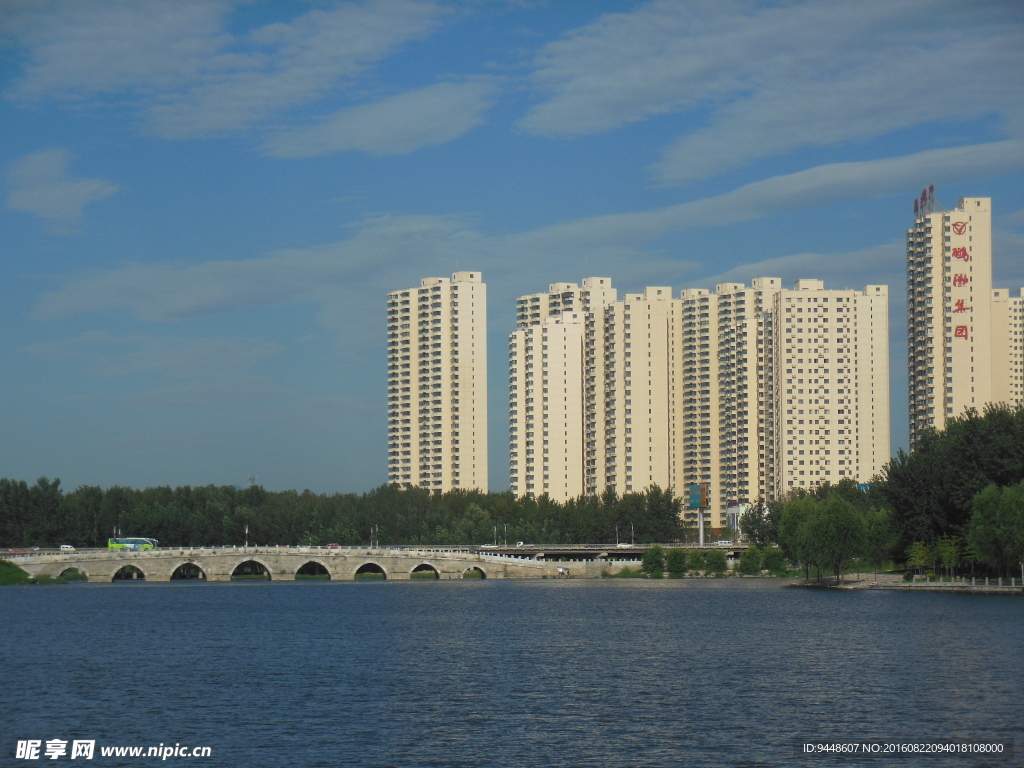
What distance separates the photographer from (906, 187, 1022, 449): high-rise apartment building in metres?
168

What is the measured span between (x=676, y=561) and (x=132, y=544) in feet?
249

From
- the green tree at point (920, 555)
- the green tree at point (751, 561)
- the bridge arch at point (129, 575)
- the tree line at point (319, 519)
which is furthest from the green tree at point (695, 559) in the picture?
the bridge arch at point (129, 575)

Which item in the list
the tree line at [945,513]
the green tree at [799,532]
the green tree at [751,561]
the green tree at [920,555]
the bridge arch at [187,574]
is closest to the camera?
the tree line at [945,513]

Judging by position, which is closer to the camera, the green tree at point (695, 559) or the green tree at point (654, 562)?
the green tree at point (654, 562)

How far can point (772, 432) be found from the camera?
642 feet

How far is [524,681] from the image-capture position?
2116 inches

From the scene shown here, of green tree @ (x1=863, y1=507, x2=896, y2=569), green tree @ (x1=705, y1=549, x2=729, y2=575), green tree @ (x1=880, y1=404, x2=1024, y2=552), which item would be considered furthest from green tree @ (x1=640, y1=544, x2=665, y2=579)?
green tree @ (x1=880, y1=404, x2=1024, y2=552)

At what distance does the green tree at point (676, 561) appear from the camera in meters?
154

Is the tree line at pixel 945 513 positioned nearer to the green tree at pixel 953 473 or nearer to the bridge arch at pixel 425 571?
the green tree at pixel 953 473

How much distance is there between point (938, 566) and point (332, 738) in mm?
82189

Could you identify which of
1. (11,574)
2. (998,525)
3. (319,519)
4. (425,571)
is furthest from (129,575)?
(998,525)

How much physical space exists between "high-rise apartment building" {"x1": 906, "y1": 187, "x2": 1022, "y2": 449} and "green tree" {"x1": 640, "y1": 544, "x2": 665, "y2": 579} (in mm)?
41288

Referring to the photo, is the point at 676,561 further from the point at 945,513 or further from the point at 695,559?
the point at 945,513

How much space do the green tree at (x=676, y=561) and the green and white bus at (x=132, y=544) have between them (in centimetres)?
6638
